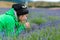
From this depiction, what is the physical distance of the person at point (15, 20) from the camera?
4634mm

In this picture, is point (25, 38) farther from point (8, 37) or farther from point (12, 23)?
point (12, 23)

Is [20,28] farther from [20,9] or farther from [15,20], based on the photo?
[20,9]

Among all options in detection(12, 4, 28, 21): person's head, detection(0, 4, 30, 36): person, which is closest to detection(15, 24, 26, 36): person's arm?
detection(0, 4, 30, 36): person

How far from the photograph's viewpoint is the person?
182 inches

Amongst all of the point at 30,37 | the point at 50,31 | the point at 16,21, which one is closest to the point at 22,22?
the point at 16,21

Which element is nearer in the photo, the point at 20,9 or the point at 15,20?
the point at 15,20

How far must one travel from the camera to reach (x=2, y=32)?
170 inches

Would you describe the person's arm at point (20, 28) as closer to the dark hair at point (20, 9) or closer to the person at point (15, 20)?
the person at point (15, 20)

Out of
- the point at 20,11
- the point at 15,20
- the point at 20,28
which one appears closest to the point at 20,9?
the point at 20,11

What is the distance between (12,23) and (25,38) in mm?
681

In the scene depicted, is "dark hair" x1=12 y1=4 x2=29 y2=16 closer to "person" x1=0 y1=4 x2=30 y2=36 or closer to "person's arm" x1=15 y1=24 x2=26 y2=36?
"person" x1=0 y1=4 x2=30 y2=36

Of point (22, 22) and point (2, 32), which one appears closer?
point (2, 32)

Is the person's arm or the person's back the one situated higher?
the person's back

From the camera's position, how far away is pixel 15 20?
15.6 feet
